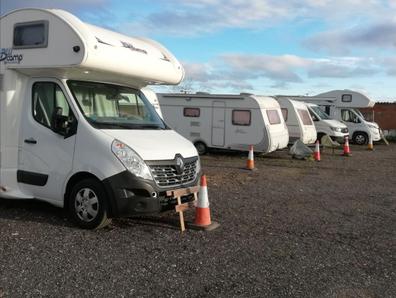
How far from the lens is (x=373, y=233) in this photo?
287 inches

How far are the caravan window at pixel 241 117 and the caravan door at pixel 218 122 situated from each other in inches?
18.2

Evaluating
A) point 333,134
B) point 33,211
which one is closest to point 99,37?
point 33,211

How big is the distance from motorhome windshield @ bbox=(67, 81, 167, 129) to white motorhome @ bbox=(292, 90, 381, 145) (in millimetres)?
19988

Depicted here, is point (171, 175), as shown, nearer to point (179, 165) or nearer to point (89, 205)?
point (179, 165)

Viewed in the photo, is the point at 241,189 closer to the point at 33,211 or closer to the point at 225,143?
the point at 33,211

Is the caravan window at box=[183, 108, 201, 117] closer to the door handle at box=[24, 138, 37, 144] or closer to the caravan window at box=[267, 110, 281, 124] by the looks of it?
the caravan window at box=[267, 110, 281, 124]

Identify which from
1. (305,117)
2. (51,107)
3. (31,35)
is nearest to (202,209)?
(51,107)

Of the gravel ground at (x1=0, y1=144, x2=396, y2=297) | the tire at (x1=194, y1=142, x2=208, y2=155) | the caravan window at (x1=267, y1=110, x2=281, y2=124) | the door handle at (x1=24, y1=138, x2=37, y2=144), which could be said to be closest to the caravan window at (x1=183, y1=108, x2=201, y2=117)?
the tire at (x1=194, y1=142, x2=208, y2=155)

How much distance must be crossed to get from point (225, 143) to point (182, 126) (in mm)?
1902

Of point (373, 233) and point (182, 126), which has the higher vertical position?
point (182, 126)

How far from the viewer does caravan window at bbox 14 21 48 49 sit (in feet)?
23.4

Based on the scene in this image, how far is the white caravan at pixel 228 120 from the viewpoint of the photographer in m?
17.4

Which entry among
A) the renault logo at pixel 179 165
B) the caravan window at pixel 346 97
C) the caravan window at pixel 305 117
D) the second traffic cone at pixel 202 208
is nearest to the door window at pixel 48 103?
the renault logo at pixel 179 165

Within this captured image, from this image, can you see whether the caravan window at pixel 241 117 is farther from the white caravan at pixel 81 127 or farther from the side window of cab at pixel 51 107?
the side window of cab at pixel 51 107
